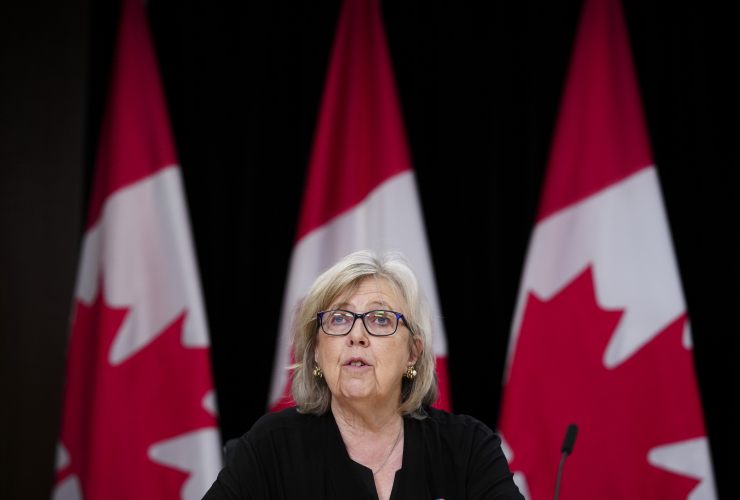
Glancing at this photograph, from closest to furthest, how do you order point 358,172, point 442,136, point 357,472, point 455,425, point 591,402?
1. point 357,472
2. point 455,425
3. point 591,402
4. point 358,172
5. point 442,136

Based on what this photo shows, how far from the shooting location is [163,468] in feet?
8.43

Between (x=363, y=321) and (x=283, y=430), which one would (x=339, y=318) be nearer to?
(x=363, y=321)

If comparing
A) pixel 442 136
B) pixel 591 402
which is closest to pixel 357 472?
pixel 591 402

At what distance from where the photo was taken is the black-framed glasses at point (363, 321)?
5.14 feet

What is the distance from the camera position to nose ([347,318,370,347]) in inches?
60.4

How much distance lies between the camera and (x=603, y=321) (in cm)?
255

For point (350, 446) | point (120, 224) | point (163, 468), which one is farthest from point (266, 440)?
point (120, 224)

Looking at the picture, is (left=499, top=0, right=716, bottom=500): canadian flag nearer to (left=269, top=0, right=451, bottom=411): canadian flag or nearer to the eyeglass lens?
(left=269, top=0, right=451, bottom=411): canadian flag

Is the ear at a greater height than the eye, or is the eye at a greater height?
the eye

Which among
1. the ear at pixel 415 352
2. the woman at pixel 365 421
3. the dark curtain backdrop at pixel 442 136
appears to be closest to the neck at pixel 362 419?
the woman at pixel 365 421

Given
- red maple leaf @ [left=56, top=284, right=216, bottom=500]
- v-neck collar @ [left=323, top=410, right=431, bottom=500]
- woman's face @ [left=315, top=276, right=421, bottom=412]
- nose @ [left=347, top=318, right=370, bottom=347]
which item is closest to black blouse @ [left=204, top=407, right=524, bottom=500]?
v-neck collar @ [left=323, top=410, right=431, bottom=500]

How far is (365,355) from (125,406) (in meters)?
1.46

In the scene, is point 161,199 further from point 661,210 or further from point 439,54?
point 661,210

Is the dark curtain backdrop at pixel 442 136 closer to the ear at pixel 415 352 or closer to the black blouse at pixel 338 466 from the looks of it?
the ear at pixel 415 352
